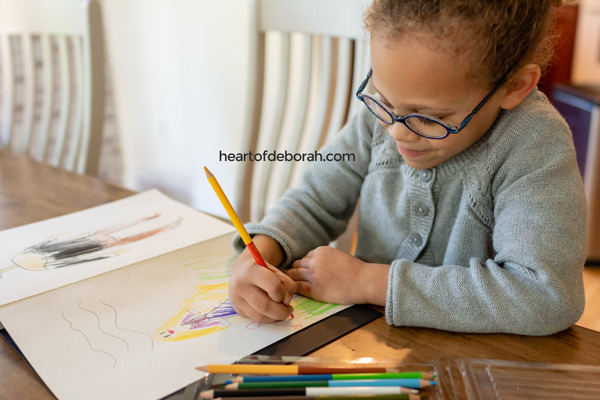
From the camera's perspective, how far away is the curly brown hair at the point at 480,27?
546mm

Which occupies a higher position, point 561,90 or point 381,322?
point 561,90

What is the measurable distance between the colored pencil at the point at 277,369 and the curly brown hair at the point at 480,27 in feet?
1.09

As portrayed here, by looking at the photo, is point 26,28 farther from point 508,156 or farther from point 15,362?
point 508,156

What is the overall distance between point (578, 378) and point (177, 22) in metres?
2.04

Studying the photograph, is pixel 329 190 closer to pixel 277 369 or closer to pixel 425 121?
pixel 425 121

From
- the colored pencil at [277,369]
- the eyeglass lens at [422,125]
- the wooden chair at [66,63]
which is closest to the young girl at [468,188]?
the eyeglass lens at [422,125]

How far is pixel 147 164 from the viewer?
103 inches

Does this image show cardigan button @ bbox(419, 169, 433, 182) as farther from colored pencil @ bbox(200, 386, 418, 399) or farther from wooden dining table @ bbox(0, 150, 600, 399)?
colored pencil @ bbox(200, 386, 418, 399)

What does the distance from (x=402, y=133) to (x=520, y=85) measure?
5.8 inches

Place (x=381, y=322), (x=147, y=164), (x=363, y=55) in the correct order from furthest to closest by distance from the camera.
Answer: (x=147, y=164) < (x=363, y=55) < (x=381, y=322)

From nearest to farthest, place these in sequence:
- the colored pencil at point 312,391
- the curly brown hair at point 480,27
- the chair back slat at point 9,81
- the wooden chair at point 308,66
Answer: the colored pencil at point 312,391
the curly brown hair at point 480,27
the wooden chair at point 308,66
the chair back slat at point 9,81

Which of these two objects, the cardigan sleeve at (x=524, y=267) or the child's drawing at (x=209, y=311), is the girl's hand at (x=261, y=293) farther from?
the cardigan sleeve at (x=524, y=267)

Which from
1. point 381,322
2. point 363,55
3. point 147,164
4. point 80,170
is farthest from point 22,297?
point 147,164

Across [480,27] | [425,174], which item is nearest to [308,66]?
[425,174]
